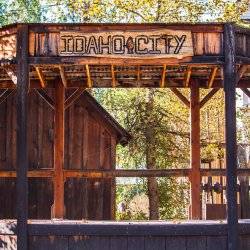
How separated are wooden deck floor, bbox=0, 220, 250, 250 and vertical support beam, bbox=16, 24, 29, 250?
0.54ft

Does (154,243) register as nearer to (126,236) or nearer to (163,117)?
(126,236)

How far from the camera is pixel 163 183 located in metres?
25.7

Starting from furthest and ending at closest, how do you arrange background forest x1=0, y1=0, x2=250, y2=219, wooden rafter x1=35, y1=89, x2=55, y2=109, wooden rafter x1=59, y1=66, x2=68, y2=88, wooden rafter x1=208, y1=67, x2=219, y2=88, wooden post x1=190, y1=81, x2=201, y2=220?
background forest x1=0, y1=0, x2=250, y2=219 < wooden rafter x1=35, y1=89, x2=55, y2=109 < wooden post x1=190, y1=81, x2=201, y2=220 < wooden rafter x1=208, y1=67, x2=219, y2=88 < wooden rafter x1=59, y1=66, x2=68, y2=88

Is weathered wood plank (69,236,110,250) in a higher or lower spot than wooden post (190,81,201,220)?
lower

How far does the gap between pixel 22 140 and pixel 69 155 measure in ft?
26.2

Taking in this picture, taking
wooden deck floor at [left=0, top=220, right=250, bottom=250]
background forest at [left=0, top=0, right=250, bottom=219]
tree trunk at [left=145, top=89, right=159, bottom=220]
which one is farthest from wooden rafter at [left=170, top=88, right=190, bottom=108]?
tree trunk at [left=145, top=89, right=159, bottom=220]

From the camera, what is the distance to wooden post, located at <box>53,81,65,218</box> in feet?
44.7

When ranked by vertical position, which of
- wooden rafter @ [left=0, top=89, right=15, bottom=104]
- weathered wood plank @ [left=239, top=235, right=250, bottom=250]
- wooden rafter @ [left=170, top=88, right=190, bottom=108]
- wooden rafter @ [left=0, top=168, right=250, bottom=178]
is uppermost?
wooden rafter @ [left=0, top=89, right=15, bottom=104]

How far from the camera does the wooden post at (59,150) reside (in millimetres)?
13625

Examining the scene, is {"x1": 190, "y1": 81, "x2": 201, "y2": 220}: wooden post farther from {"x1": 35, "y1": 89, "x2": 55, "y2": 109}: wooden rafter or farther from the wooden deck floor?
the wooden deck floor

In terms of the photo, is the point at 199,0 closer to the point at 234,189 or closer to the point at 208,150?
the point at 208,150

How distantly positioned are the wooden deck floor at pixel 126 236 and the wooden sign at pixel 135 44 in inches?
110

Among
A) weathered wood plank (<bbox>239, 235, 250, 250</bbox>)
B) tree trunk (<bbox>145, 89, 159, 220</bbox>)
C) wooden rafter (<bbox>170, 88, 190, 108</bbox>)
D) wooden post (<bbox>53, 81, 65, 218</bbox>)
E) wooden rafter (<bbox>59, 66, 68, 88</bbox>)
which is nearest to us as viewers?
weathered wood plank (<bbox>239, 235, 250, 250</bbox>)

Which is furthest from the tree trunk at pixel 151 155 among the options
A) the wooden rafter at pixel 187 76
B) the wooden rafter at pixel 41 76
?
the wooden rafter at pixel 41 76
